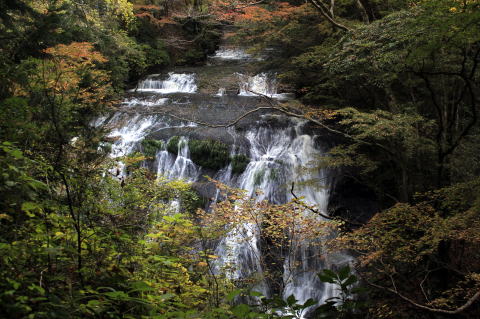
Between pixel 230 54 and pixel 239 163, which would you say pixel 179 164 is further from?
pixel 230 54

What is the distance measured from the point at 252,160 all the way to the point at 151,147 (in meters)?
3.59

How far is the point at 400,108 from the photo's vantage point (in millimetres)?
8555

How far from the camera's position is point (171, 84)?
16.8m

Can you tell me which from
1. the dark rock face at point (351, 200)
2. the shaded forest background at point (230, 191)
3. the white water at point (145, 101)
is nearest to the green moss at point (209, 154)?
the shaded forest background at point (230, 191)

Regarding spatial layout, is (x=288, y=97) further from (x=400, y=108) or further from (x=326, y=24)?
(x=400, y=108)

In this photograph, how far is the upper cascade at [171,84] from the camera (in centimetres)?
1644

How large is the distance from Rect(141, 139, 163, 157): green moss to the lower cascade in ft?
0.28

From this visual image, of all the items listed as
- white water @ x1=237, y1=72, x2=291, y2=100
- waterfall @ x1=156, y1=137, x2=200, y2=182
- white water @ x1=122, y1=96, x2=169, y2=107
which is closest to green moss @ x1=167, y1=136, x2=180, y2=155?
waterfall @ x1=156, y1=137, x2=200, y2=182

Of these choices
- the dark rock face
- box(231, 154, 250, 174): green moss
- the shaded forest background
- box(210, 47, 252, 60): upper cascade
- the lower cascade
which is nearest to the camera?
the shaded forest background

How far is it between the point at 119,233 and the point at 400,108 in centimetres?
812

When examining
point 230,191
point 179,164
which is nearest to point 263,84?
point 179,164

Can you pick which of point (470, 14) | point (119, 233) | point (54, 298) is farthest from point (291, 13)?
point (54, 298)

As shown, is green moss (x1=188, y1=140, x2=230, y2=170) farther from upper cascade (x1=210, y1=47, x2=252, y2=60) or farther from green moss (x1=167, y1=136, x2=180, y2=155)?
upper cascade (x1=210, y1=47, x2=252, y2=60)

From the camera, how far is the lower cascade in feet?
27.3
